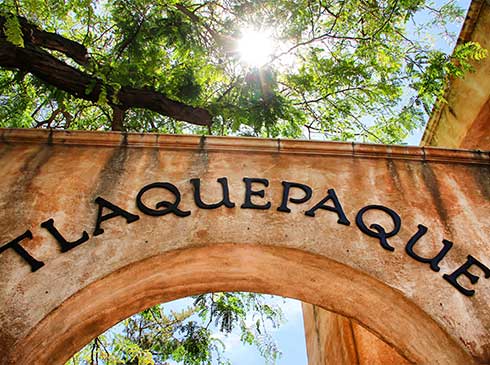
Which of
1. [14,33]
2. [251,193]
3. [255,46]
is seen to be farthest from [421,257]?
[14,33]

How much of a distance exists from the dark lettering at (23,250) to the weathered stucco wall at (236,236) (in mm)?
28

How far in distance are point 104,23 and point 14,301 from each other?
4.69 metres

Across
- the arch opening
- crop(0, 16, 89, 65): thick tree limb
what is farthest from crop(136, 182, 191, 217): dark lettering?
crop(0, 16, 89, 65): thick tree limb

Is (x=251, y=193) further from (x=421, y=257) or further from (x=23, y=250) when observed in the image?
(x=23, y=250)

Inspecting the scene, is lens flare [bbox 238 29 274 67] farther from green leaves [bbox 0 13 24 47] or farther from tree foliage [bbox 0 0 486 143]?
green leaves [bbox 0 13 24 47]

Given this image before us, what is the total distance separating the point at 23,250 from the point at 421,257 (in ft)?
9.45

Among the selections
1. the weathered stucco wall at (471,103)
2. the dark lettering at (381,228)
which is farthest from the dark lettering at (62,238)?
the weathered stucco wall at (471,103)

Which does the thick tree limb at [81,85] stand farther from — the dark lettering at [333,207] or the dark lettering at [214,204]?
the dark lettering at [333,207]

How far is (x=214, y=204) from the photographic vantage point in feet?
12.0

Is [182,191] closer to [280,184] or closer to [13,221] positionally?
[280,184]

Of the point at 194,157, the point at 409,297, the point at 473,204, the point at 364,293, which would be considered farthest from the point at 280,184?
the point at 473,204

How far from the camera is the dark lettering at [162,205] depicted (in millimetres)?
3562

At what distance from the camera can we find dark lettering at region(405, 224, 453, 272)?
134 inches

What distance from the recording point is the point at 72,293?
3.08 meters
